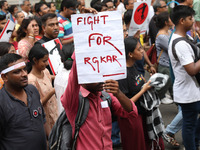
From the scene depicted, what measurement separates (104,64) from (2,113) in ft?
3.34

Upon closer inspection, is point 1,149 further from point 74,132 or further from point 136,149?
point 136,149

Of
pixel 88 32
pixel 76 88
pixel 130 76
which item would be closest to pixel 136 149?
pixel 130 76

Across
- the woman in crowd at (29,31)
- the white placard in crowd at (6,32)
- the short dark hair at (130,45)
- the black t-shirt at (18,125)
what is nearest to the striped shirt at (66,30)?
the woman in crowd at (29,31)

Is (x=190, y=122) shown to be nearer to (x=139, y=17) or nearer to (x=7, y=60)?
(x=139, y=17)

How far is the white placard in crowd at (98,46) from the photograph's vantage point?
264cm

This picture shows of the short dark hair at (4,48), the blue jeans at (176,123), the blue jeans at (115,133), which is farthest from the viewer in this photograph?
the blue jeans at (115,133)

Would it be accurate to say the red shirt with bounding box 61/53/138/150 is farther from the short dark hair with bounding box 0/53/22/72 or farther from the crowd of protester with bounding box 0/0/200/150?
the short dark hair with bounding box 0/53/22/72

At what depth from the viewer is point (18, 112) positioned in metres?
3.02

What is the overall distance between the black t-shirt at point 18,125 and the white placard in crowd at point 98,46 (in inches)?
29.3

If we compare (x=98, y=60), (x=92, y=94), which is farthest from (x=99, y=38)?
(x=92, y=94)

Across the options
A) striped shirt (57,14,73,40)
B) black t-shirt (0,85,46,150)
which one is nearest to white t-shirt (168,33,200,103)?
black t-shirt (0,85,46,150)

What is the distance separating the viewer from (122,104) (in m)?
2.97

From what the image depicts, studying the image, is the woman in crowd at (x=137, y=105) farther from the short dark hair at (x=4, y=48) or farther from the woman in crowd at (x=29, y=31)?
the woman in crowd at (x=29, y=31)

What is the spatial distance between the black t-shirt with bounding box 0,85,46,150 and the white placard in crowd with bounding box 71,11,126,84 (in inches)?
29.3
